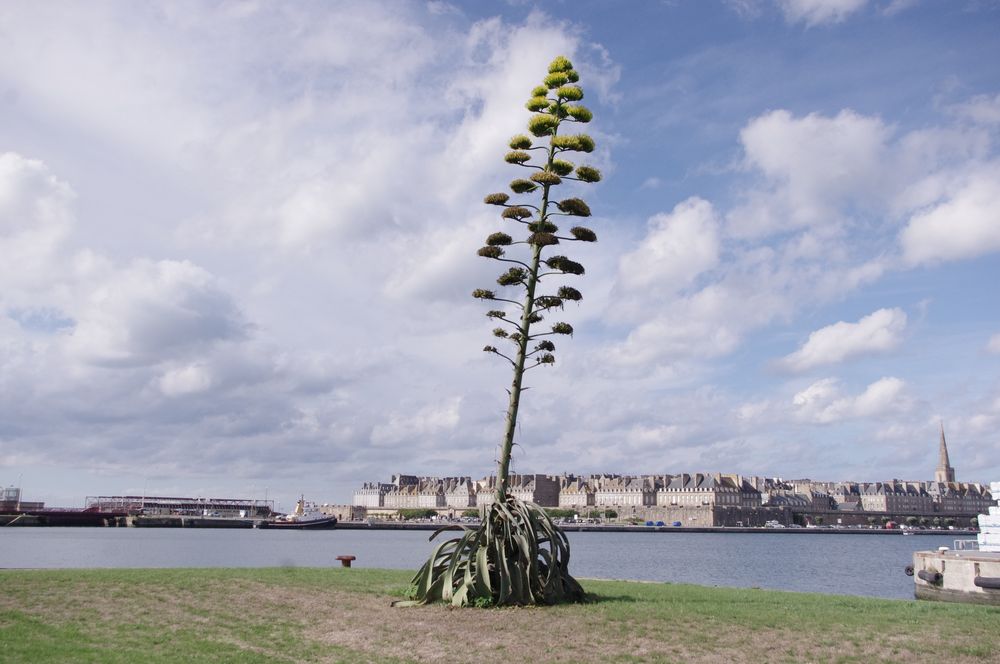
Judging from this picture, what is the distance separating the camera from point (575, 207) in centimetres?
2127

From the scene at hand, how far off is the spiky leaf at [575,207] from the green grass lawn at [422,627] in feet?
30.0

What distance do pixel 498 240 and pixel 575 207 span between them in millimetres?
2035

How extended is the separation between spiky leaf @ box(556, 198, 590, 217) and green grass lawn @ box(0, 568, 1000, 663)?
360 inches

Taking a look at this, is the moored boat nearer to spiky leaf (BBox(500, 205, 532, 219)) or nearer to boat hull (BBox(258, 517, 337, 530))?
boat hull (BBox(258, 517, 337, 530))

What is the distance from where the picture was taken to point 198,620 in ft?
56.5

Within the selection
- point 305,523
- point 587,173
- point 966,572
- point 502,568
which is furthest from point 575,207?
point 305,523

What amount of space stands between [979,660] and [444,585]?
10.5 m

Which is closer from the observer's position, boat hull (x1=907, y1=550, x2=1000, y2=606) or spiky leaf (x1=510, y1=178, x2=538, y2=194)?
spiky leaf (x1=510, y1=178, x2=538, y2=194)

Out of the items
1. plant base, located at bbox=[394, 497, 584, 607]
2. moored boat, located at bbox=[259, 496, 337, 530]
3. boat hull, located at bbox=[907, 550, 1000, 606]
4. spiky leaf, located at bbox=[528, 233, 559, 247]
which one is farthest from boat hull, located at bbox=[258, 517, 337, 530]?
spiky leaf, located at bbox=[528, 233, 559, 247]

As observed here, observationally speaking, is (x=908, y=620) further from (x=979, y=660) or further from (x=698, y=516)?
(x=698, y=516)

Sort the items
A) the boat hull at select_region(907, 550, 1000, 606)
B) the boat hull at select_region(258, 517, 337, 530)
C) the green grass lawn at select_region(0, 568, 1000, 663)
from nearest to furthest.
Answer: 1. the green grass lawn at select_region(0, 568, 1000, 663)
2. the boat hull at select_region(907, 550, 1000, 606)
3. the boat hull at select_region(258, 517, 337, 530)

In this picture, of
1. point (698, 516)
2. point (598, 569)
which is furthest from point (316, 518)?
point (598, 569)

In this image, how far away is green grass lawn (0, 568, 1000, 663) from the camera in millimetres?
14812

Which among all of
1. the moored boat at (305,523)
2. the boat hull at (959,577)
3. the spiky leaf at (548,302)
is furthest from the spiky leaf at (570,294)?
the moored boat at (305,523)
